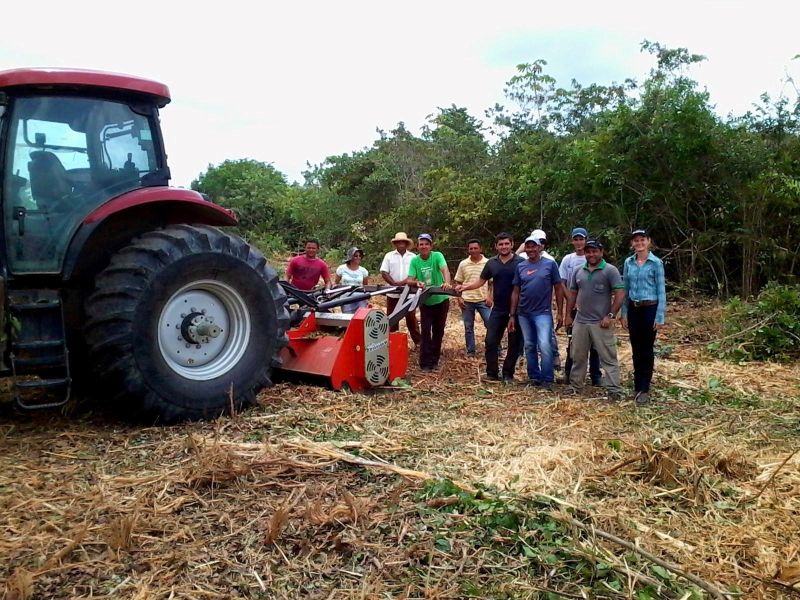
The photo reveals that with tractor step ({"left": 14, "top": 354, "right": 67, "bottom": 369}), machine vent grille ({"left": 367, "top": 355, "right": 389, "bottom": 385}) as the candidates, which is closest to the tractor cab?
tractor step ({"left": 14, "top": 354, "right": 67, "bottom": 369})

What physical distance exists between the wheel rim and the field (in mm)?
420

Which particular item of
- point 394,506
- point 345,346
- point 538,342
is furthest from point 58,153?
point 538,342

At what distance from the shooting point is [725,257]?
12086mm

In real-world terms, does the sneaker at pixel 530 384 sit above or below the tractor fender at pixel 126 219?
below

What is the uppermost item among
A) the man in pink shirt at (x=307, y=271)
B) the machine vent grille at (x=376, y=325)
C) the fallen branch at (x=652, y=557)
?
the man in pink shirt at (x=307, y=271)

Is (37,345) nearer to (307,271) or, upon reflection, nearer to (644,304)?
(307,271)

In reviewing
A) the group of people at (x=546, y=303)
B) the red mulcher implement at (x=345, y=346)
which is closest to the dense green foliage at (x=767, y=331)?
the group of people at (x=546, y=303)

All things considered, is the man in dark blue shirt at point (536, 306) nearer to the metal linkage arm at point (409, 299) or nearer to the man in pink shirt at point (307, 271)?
the metal linkage arm at point (409, 299)

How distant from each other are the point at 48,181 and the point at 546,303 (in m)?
4.27

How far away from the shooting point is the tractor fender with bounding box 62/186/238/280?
14.4 ft

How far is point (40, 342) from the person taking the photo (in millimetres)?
4156

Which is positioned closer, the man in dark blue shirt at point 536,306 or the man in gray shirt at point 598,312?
the man in gray shirt at point 598,312

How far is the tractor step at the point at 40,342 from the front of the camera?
4.11 metres

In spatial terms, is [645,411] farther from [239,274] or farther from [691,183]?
[691,183]
